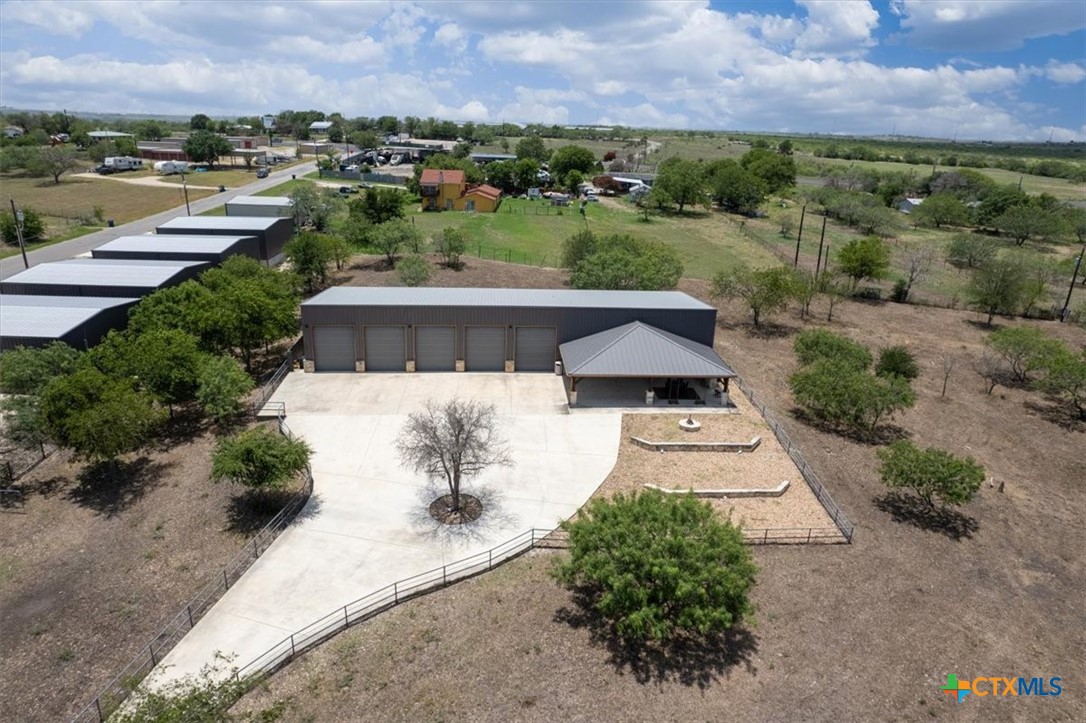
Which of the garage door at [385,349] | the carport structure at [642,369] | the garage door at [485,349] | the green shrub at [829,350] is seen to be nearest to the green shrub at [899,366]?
the green shrub at [829,350]

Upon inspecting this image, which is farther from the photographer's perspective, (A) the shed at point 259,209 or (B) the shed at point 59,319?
(A) the shed at point 259,209

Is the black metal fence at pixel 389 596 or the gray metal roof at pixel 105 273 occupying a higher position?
the gray metal roof at pixel 105 273

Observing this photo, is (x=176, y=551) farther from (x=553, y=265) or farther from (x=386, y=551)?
(x=553, y=265)

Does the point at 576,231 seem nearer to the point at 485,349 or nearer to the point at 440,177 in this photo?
the point at 440,177

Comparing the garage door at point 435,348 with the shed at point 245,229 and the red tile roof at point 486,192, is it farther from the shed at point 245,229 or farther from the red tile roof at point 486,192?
the red tile roof at point 486,192

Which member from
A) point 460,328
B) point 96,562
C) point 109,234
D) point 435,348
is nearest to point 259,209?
point 109,234

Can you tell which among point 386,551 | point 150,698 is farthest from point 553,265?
point 150,698
